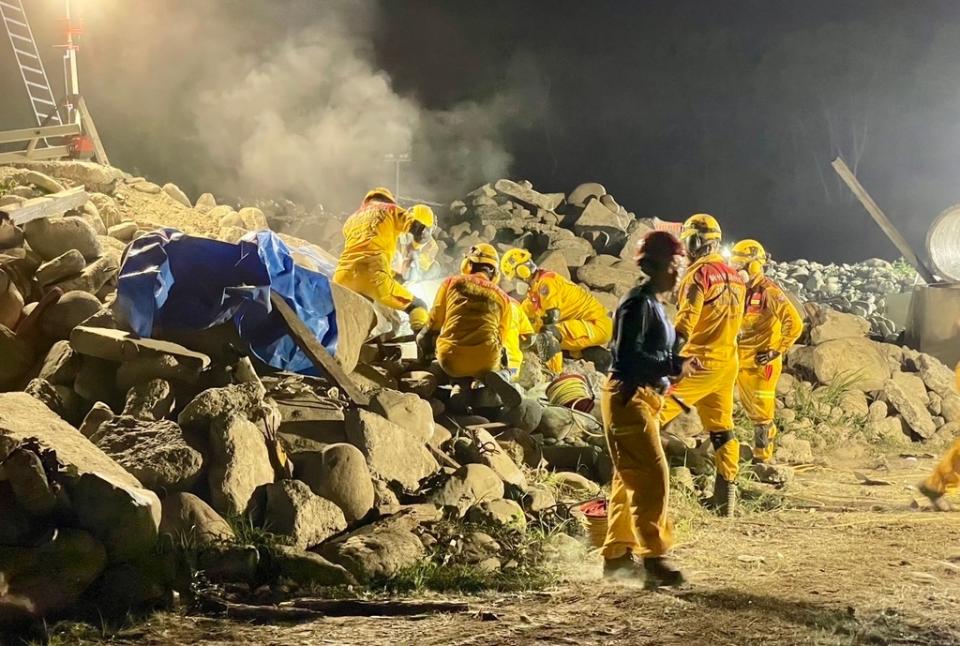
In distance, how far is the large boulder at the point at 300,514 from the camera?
4.09m

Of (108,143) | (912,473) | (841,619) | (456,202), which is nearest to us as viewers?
(841,619)

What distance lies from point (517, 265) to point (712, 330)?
3.59m

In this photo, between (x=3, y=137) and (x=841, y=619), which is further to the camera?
(x=3, y=137)

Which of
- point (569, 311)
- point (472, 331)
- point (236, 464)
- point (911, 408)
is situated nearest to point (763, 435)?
point (569, 311)

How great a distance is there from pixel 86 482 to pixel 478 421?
3.22 m

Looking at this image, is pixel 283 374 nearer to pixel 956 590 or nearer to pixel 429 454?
pixel 429 454

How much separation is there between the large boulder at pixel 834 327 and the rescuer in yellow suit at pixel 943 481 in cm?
465

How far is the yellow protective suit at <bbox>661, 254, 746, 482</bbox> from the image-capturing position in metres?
5.16

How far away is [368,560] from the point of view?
3928mm

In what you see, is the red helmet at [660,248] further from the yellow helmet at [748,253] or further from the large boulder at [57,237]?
the large boulder at [57,237]

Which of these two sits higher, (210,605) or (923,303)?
(923,303)

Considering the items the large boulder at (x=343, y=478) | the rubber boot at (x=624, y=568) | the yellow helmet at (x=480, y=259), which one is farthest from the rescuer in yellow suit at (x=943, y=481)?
the large boulder at (x=343, y=478)

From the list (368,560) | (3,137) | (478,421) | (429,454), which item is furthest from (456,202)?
(368,560)

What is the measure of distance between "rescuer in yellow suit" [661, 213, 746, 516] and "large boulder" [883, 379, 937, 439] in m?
4.92
